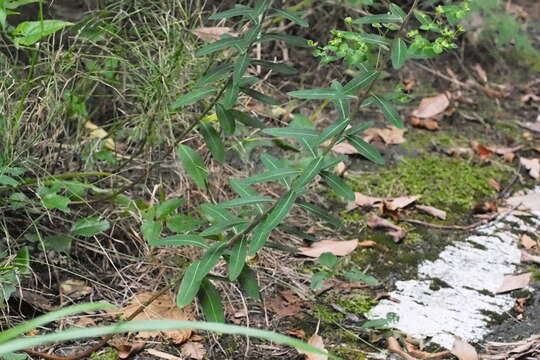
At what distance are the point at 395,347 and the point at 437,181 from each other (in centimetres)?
131

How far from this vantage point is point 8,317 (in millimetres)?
2223

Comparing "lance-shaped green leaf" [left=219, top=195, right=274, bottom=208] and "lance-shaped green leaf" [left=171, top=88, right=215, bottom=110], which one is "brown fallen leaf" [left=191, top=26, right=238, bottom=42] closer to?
"lance-shaped green leaf" [left=171, top=88, right=215, bottom=110]

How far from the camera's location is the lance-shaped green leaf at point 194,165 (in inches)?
99.5

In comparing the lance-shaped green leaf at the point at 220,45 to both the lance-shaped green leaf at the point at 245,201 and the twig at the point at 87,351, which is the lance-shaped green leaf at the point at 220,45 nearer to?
the lance-shaped green leaf at the point at 245,201

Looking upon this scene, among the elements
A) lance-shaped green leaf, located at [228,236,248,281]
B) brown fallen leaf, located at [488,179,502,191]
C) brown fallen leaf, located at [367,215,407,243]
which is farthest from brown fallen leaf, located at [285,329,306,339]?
brown fallen leaf, located at [488,179,502,191]

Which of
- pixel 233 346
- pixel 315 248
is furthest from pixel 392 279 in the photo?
pixel 233 346

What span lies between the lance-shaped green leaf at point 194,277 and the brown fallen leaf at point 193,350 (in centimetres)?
22

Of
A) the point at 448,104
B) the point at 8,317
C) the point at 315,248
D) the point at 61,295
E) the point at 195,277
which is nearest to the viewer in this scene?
the point at 195,277

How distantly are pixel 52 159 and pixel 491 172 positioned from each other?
1892 mm

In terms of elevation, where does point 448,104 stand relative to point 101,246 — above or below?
below

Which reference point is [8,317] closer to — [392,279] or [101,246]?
[101,246]

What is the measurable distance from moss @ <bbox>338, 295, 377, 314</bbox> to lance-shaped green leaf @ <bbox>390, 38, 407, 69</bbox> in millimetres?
847

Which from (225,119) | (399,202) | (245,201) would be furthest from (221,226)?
(399,202)

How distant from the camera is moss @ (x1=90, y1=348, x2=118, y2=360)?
2.18m
